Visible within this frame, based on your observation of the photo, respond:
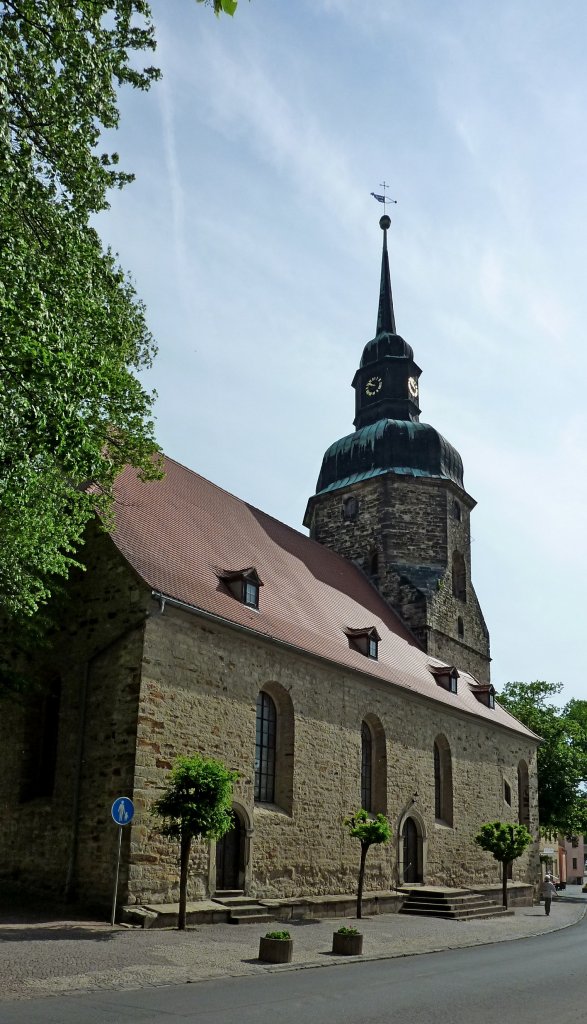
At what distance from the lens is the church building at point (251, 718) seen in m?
14.9

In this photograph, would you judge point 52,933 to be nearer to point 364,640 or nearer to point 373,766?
point 373,766

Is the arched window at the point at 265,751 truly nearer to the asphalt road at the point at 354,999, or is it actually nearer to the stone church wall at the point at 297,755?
the stone church wall at the point at 297,755

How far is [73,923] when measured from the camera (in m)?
12.8

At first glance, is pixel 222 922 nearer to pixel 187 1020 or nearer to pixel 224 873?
pixel 224 873

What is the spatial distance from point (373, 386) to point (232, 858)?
23.1 m

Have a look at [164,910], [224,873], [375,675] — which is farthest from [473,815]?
[164,910]

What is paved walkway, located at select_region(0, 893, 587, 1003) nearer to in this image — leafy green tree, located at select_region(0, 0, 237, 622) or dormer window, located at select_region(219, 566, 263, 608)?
leafy green tree, located at select_region(0, 0, 237, 622)

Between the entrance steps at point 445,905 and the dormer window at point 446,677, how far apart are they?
246 inches

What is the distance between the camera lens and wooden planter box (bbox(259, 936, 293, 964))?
36.9ft

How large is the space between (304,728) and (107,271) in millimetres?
10755

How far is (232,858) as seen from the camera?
16547 mm

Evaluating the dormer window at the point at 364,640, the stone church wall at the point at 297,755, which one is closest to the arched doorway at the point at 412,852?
the stone church wall at the point at 297,755

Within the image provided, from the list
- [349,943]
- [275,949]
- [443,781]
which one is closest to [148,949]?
[275,949]

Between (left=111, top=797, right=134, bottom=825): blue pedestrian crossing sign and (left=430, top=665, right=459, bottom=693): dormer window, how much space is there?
14874 mm
